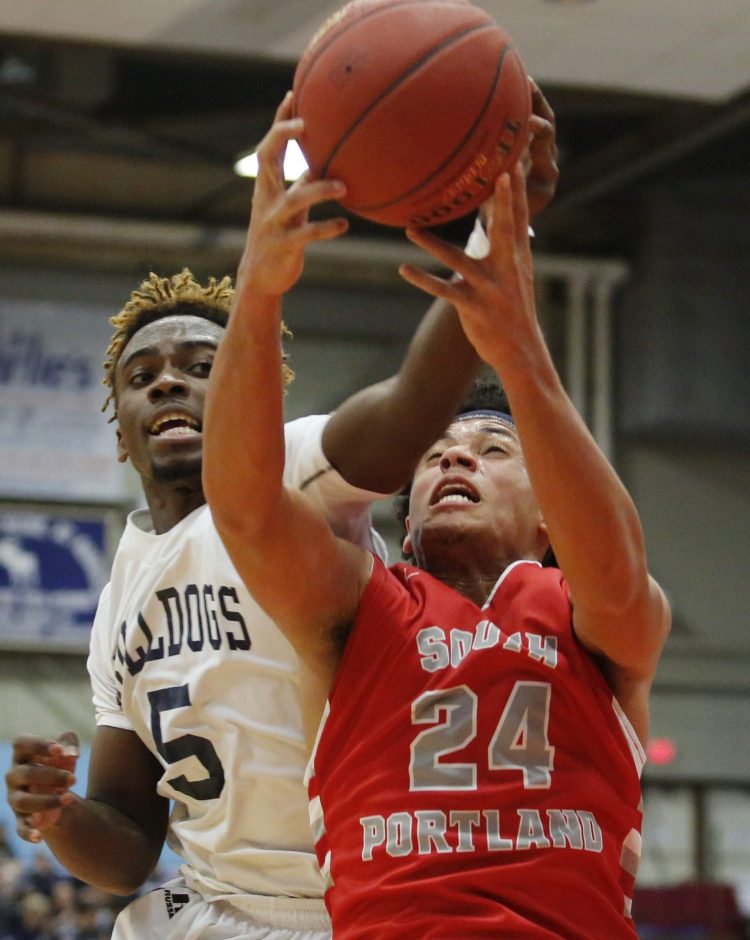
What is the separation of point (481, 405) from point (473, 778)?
1075mm

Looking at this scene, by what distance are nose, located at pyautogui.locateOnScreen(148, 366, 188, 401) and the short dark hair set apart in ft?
1.80

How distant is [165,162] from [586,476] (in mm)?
11524

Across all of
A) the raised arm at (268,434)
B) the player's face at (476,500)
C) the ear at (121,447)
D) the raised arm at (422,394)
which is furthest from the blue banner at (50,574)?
the raised arm at (422,394)

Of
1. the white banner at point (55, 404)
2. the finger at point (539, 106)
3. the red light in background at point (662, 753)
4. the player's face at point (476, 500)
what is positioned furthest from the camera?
the red light in background at point (662, 753)

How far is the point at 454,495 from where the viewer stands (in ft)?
10.2

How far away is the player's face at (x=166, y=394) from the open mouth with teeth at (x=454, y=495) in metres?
0.58

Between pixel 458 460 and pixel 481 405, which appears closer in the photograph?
pixel 458 460

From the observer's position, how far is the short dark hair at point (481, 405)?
343 centimetres

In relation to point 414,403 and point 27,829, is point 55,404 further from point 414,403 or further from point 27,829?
point 414,403

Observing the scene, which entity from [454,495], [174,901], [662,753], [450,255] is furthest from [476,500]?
[662,753]

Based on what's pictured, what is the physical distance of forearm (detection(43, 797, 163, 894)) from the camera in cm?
330

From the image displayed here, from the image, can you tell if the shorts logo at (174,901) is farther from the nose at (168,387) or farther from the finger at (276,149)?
the finger at (276,149)

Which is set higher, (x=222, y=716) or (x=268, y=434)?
(x=268, y=434)

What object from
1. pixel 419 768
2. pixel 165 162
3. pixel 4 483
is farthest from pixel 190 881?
pixel 165 162
